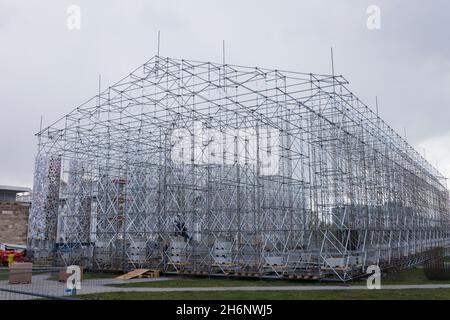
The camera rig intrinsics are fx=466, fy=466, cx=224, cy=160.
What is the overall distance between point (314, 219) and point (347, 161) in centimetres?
324

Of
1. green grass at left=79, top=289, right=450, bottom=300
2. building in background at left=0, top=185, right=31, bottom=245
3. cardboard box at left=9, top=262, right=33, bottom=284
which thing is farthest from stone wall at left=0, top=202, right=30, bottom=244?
green grass at left=79, top=289, right=450, bottom=300

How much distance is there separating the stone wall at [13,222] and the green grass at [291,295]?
82.3 ft

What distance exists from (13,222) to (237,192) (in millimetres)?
21769

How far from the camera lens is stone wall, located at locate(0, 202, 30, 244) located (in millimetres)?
36812

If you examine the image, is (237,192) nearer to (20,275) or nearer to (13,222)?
(20,275)

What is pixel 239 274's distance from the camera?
21375mm

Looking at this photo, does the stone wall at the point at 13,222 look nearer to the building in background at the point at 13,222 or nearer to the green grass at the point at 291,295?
the building in background at the point at 13,222

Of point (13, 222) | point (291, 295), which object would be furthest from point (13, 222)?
point (291, 295)

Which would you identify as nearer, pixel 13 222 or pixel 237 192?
pixel 237 192

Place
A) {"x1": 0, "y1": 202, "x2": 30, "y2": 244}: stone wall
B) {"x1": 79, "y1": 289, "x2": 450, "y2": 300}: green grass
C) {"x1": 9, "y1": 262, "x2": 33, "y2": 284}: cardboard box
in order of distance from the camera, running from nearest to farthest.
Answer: {"x1": 79, "y1": 289, "x2": 450, "y2": 300}: green grass, {"x1": 9, "y1": 262, "x2": 33, "y2": 284}: cardboard box, {"x1": 0, "y1": 202, "x2": 30, "y2": 244}: stone wall

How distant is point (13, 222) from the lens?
3738 centimetres

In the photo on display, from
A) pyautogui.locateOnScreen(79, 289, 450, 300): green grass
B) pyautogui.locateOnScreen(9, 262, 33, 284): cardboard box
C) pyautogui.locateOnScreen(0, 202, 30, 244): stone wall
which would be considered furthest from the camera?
pyautogui.locateOnScreen(0, 202, 30, 244): stone wall

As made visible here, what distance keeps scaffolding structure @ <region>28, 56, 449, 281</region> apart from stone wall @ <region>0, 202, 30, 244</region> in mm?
3992

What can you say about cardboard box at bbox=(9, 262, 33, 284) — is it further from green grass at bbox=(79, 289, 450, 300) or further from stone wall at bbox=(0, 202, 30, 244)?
stone wall at bbox=(0, 202, 30, 244)
